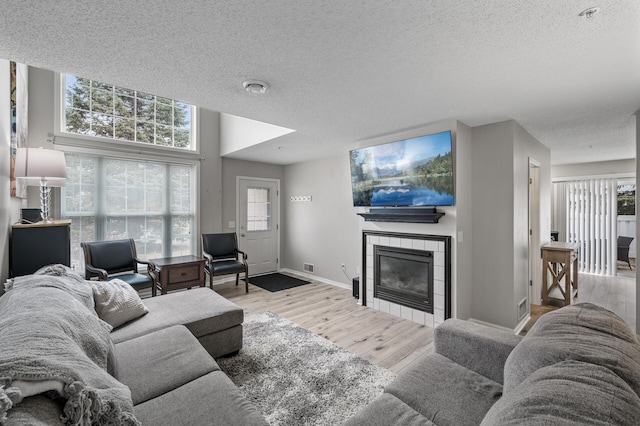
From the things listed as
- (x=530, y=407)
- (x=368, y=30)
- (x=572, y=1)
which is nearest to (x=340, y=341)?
(x=530, y=407)

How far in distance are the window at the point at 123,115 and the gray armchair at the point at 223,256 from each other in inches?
65.2

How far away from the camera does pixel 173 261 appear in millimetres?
4070

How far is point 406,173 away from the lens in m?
3.38

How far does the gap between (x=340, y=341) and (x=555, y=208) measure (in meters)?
6.32

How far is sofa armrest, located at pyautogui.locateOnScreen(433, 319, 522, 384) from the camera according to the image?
153 centimetres

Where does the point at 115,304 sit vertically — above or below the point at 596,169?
below

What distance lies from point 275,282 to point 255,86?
3752 mm

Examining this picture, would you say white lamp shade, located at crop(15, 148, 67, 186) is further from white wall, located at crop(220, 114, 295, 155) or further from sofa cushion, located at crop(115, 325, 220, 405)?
white wall, located at crop(220, 114, 295, 155)

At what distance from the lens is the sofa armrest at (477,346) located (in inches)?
60.1

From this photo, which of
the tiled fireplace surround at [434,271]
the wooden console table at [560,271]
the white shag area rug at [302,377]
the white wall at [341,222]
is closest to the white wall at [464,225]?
the white wall at [341,222]

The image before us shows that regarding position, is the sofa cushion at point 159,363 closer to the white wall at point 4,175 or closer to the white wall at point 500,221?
the white wall at point 4,175

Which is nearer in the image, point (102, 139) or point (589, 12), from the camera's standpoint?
point (589, 12)

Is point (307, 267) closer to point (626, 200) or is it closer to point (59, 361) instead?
point (59, 361)

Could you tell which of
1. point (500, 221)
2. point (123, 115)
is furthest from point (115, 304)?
point (500, 221)
